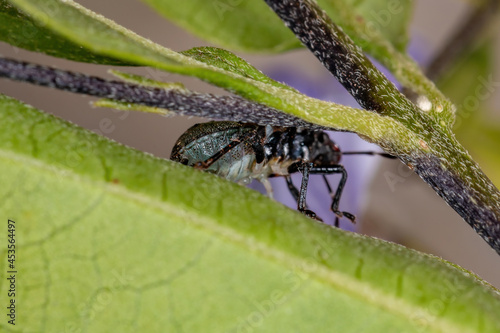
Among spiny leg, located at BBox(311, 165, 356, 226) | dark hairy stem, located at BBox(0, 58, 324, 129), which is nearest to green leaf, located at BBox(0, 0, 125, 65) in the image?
dark hairy stem, located at BBox(0, 58, 324, 129)

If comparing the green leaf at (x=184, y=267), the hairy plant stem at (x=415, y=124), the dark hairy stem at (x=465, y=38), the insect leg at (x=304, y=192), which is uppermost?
the dark hairy stem at (x=465, y=38)

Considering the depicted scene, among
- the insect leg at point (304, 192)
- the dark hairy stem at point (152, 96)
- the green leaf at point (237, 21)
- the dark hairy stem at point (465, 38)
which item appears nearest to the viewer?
Answer: the dark hairy stem at point (152, 96)

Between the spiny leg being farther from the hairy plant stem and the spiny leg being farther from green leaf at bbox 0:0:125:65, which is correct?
green leaf at bbox 0:0:125:65

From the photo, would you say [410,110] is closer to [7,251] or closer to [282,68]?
[7,251]

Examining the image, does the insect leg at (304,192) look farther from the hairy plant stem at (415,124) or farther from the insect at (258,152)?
the hairy plant stem at (415,124)

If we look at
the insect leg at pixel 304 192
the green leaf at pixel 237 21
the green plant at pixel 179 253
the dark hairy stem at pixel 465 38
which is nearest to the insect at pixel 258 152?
the insect leg at pixel 304 192

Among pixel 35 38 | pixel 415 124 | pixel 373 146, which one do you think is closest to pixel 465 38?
pixel 373 146

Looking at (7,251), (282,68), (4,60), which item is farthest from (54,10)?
(282,68)

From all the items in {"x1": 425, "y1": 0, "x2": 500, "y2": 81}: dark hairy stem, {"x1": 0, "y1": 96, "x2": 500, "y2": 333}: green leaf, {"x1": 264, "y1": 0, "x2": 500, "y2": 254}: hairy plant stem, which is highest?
{"x1": 425, "y1": 0, "x2": 500, "y2": 81}: dark hairy stem

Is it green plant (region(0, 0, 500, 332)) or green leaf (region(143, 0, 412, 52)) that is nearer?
green plant (region(0, 0, 500, 332))
